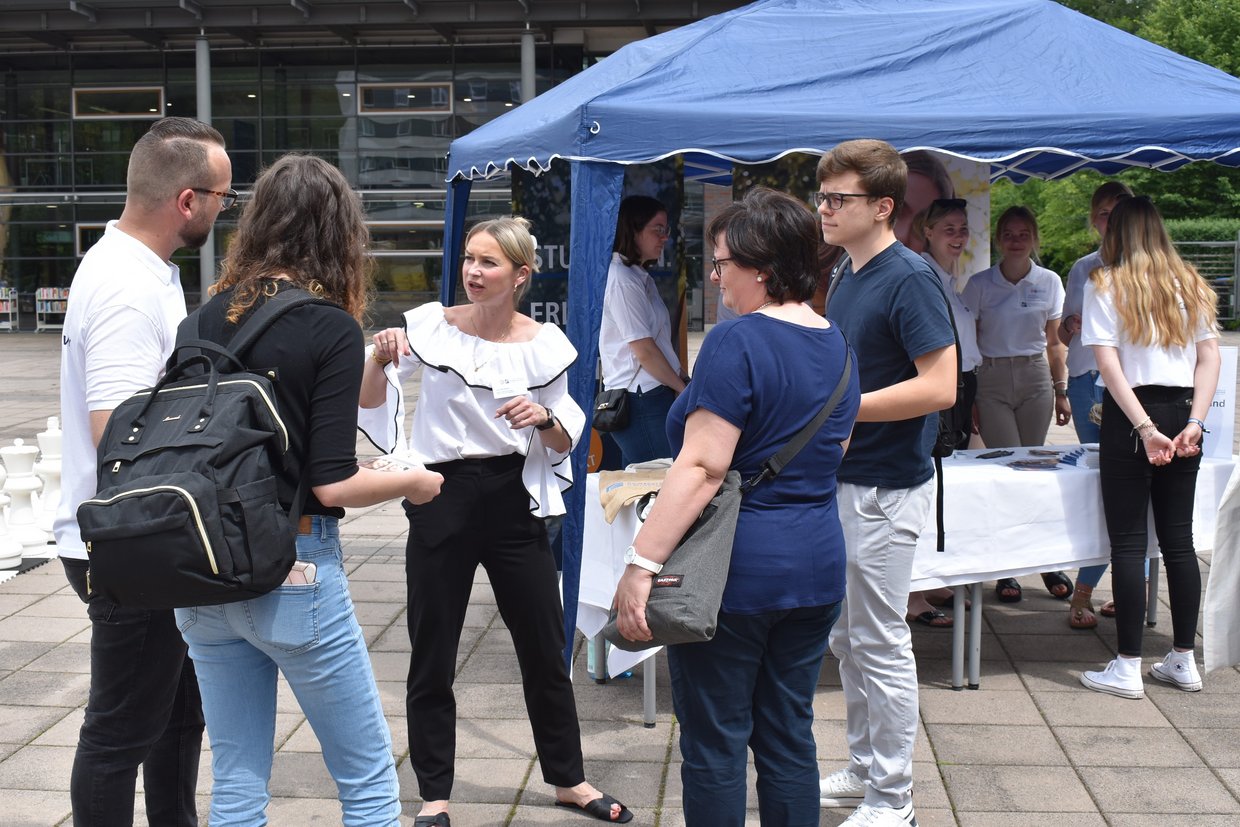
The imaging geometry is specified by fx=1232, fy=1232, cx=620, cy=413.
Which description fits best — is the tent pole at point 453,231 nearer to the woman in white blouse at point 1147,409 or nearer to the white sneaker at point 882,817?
the woman in white blouse at point 1147,409

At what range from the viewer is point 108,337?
2559 millimetres

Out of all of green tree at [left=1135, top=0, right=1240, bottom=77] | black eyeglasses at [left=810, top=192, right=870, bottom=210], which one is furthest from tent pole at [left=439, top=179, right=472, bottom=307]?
green tree at [left=1135, top=0, right=1240, bottom=77]

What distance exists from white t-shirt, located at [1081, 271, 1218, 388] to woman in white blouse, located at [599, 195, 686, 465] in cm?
174

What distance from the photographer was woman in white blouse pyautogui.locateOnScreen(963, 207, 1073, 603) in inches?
244

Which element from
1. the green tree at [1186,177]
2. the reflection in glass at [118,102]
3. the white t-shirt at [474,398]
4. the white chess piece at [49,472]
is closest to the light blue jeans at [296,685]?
the white t-shirt at [474,398]

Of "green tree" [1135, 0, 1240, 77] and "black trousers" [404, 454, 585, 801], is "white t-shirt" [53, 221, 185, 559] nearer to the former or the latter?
"black trousers" [404, 454, 585, 801]

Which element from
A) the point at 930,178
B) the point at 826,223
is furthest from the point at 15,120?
the point at 826,223

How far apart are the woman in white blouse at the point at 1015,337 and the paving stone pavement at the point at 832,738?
1013 mm

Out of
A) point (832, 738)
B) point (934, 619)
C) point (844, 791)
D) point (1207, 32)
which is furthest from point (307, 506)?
point (1207, 32)

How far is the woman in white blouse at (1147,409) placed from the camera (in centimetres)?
459

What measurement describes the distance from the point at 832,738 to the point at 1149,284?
2052 mm

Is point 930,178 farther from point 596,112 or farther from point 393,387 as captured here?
point 393,387

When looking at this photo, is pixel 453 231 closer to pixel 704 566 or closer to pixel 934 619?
pixel 934 619

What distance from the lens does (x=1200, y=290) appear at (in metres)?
4.66
